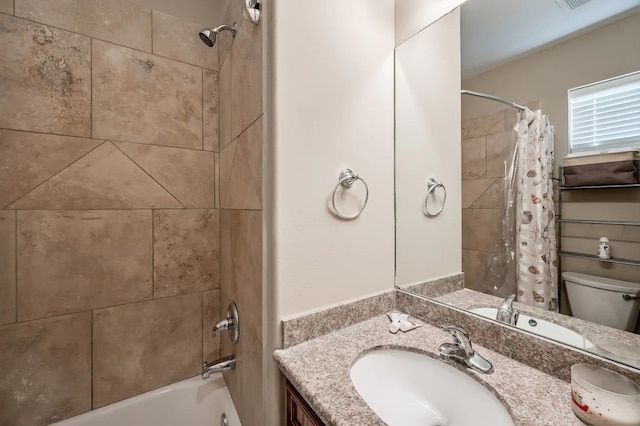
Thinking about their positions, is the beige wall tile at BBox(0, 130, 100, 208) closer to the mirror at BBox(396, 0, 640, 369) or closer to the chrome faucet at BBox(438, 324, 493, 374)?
the mirror at BBox(396, 0, 640, 369)

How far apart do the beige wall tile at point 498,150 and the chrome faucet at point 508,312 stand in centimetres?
43

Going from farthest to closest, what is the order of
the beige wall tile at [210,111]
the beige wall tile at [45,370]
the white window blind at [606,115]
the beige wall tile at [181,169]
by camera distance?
the beige wall tile at [210,111], the beige wall tile at [181,169], the beige wall tile at [45,370], the white window blind at [606,115]

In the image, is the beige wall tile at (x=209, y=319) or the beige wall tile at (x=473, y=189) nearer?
the beige wall tile at (x=473, y=189)

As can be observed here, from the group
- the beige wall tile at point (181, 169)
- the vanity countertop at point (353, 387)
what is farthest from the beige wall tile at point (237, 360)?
the beige wall tile at point (181, 169)

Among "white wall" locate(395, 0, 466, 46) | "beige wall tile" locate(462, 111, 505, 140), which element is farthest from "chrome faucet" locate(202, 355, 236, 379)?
"white wall" locate(395, 0, 466, 46)

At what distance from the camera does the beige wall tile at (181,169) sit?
1.30 metres

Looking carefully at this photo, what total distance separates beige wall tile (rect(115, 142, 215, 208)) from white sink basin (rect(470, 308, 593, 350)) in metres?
1.47

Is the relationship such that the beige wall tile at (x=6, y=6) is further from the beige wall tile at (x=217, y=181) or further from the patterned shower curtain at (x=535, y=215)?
the patterned shower curtain at (x=535, y=215)

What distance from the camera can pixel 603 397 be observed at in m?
0.49

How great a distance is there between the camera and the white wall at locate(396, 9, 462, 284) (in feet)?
3.36

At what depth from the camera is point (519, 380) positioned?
2.09 ft

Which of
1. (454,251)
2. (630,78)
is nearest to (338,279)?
(454,251)

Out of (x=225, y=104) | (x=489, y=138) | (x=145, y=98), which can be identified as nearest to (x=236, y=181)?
(x=225, y=104)

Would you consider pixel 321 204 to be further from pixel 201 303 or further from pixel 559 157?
pixel 201 303
